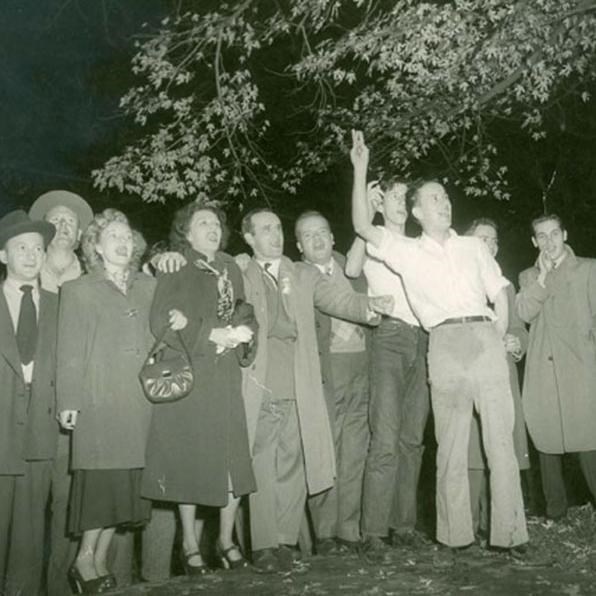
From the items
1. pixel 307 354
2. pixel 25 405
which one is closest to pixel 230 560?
pixel 307 354

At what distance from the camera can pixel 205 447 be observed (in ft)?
17.3

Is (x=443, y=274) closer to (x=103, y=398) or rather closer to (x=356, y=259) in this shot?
(x=356, y=259)

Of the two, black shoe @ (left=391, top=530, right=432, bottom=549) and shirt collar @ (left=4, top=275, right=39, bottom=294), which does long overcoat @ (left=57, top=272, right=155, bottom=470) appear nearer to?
shirt collar @ (left=4, top=275, right=39, bottom=294)

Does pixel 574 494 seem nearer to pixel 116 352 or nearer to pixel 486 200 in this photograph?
pixel 116 352

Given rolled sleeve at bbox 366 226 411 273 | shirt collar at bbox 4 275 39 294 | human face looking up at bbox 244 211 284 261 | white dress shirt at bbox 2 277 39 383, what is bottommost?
white dress shirt at bbox 2 277 39 383

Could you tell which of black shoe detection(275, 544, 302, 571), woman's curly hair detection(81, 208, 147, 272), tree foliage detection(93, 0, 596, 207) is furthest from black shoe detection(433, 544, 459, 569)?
tree foliage detection(93, 0, 596, 207)

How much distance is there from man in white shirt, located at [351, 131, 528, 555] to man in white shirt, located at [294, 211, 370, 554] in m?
0.79

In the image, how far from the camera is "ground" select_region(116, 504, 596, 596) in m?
4.73

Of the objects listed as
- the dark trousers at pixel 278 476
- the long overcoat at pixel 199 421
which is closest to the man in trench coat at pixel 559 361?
the dark trousers at pixel 278 476

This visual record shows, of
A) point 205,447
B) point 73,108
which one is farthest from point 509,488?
point 73,108

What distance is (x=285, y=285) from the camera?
5.90 m

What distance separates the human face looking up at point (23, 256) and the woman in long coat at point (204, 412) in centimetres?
80

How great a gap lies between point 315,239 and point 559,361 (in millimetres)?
→ 2227

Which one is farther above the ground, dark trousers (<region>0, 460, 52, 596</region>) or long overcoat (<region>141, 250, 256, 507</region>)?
long overcoat (<region>141, 250, 256, 507</region>)
